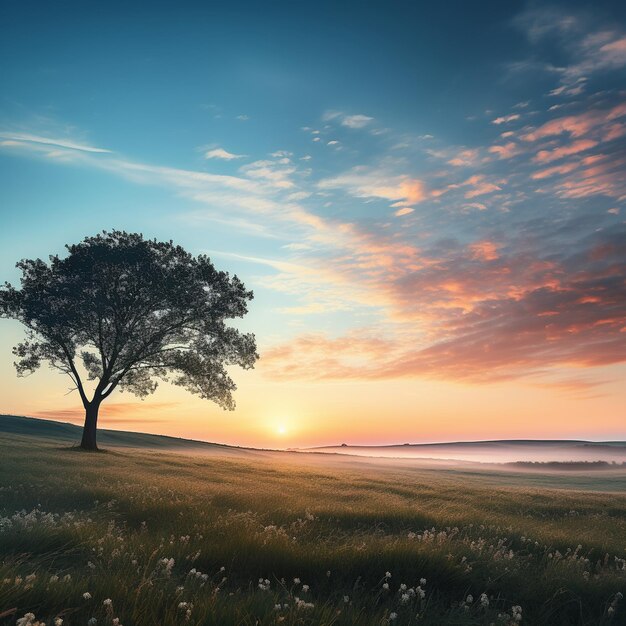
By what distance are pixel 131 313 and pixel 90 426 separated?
999 centimetres

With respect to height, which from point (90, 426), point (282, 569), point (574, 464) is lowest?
point (574, 464)

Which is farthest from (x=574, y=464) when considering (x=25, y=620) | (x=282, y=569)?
(x=25, y=620)

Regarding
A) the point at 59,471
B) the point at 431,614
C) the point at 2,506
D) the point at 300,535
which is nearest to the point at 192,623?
the point at 431,614

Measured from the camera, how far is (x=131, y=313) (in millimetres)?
43750

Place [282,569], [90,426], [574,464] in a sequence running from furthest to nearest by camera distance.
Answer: [574,464] → [90,426] → [282,569]

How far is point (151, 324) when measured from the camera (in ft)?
147

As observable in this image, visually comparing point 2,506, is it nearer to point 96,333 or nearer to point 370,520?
point 370,520

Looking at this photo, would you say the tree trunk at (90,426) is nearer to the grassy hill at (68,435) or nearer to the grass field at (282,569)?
the grassy hill at (68,435)

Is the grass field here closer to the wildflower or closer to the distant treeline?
the wildflower

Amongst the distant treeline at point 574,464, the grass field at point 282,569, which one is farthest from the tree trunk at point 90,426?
the distant treeline at point 574,464

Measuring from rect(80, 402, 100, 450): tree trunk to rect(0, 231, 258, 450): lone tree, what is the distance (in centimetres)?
8

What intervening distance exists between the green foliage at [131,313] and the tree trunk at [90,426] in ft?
1.74

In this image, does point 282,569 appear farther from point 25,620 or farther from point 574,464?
point 574,464

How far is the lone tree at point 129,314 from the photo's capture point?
42.6 m
